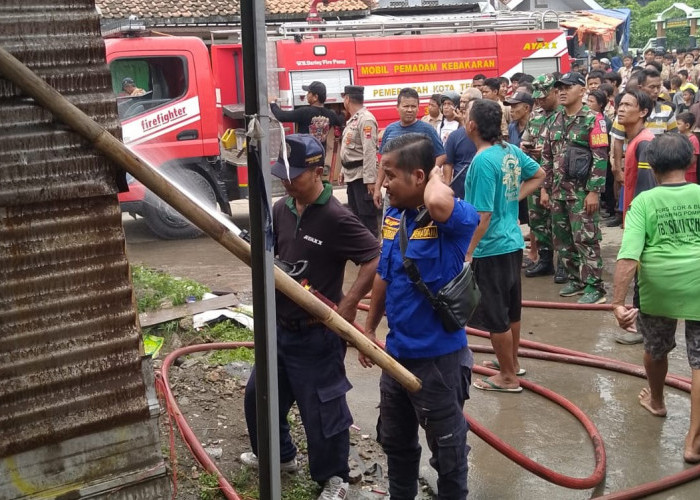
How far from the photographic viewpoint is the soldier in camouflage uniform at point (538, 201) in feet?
25.0

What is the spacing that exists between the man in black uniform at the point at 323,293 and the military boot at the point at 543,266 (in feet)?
15.7

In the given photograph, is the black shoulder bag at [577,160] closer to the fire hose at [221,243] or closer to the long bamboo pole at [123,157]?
the fire hose at [221,243]

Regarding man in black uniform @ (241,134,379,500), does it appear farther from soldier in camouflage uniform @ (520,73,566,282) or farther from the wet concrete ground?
soldier in camouflage uniform @ (520,73,566,282)

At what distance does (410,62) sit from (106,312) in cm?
1089

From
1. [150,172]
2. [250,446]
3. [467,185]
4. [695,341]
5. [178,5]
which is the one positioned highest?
[178,5]

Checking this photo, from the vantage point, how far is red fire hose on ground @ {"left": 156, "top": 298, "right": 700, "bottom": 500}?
3793mm

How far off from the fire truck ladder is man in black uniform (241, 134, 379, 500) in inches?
341

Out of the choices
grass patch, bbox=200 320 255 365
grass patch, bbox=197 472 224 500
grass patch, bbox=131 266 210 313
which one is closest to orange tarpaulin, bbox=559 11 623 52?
grass patch, bbox=131 266 210 313

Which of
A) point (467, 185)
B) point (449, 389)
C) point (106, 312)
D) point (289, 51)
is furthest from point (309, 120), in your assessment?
point (106, 312)

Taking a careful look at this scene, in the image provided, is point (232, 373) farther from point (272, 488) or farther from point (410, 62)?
point (410, 62)

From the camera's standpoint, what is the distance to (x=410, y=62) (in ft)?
41.0

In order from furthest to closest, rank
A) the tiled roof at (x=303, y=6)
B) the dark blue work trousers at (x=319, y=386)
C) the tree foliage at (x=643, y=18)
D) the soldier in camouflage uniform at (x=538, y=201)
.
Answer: the tree foliage at (x=643, y=18) → the tiled roof at (x=303, y=6) → the soldier in camouflage uniform at (x=538, y=201) → the dark blue work trousers at (x=319, y=386)

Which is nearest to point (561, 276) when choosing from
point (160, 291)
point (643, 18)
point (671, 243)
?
point (671, 243)

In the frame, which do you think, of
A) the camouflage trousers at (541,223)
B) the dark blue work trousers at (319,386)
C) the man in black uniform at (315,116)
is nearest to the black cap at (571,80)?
the camouflage trousers at (541,223)
